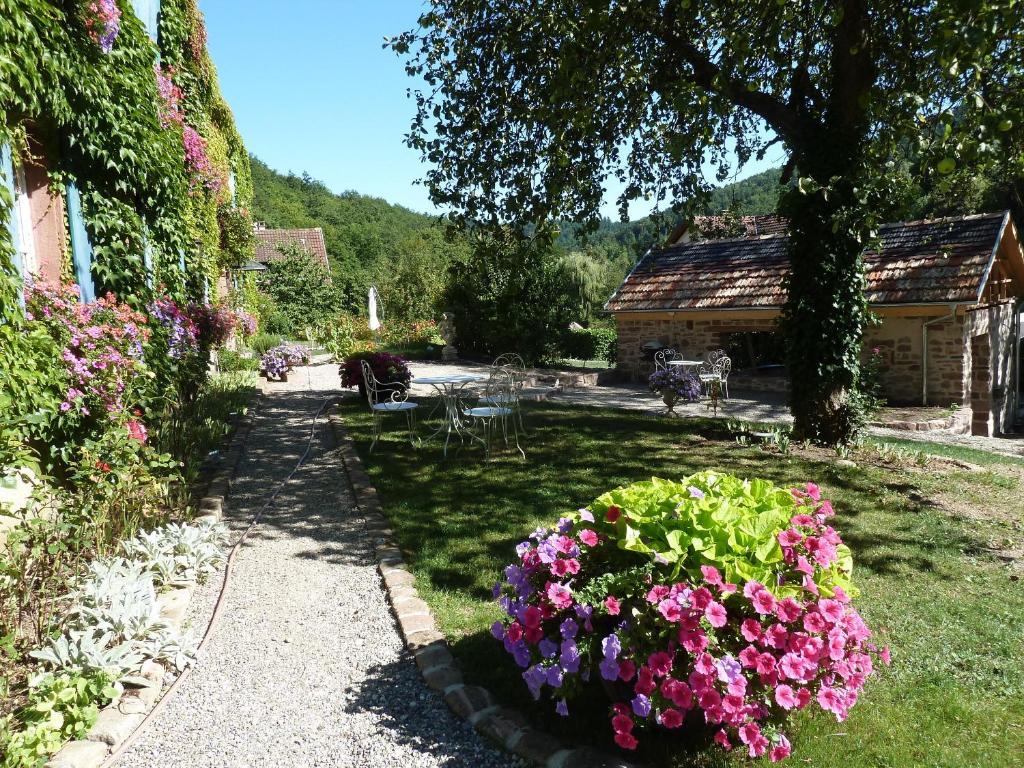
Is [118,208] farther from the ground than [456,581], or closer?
farther from the ground

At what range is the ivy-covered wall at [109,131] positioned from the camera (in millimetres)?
4398

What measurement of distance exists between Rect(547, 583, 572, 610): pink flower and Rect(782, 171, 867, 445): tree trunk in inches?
250

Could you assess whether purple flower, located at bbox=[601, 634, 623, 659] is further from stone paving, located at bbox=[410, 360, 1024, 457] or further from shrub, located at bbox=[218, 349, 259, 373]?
shrub, located at bbox=[218, 349, 259, 373]

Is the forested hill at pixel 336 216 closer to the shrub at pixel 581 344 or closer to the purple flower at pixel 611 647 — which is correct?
the shrub at pixel 581 344

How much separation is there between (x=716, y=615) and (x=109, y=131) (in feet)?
21.0

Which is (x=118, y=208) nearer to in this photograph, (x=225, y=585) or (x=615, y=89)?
(x=225, y=585)

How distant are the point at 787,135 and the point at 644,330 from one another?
9541 millimetres

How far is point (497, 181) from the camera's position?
8.36 metres

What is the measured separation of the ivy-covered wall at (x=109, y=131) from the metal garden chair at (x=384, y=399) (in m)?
2.58

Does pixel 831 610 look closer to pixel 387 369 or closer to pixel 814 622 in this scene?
pixel 814 622

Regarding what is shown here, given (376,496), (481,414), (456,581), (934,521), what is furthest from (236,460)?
(934,521)

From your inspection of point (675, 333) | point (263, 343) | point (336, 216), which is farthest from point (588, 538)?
point (336, 216)

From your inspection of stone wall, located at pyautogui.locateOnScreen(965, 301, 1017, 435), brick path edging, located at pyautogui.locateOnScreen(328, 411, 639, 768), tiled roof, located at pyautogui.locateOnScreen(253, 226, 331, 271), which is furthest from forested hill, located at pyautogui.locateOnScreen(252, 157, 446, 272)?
brick path edging, located at pyautogui.locateOnScreen(328, 411, 639, 768)

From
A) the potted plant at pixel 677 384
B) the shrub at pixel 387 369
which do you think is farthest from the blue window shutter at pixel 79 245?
the potted plant at pixel 677 384
